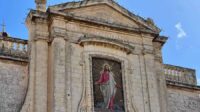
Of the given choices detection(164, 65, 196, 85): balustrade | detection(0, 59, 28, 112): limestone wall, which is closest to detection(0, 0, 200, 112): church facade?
detection(0, 59, 28, 112): limestone wall

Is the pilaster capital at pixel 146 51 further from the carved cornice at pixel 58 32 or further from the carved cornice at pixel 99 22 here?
the carved cornice at pixel 58 32

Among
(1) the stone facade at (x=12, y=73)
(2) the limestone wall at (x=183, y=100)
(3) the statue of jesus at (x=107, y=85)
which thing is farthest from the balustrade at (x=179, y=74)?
(1) the stone facade at (x=12, y=73)

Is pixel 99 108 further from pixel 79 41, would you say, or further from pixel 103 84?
pixel 79 41

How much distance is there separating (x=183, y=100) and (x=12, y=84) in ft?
21.2

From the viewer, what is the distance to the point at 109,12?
58.6 ft

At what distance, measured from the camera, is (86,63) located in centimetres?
1627

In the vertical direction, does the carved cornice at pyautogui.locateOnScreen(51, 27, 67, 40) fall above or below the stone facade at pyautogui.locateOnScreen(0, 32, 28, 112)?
above

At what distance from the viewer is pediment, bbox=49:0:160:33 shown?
17109 mm

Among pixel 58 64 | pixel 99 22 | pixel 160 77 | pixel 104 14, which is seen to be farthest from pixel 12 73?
pixel 160 77

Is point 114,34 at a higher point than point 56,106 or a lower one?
higher

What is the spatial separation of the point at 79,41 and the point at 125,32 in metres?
1.94

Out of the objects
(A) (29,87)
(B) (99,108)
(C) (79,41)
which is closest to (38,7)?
(C) (79,41)

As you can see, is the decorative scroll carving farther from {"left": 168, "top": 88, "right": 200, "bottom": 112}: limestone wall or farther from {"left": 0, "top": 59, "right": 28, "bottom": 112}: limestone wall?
{"left": 168, "top": 88, "right": 200, "bottom": 112}: limestone wall

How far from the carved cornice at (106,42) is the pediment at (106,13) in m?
0.81
